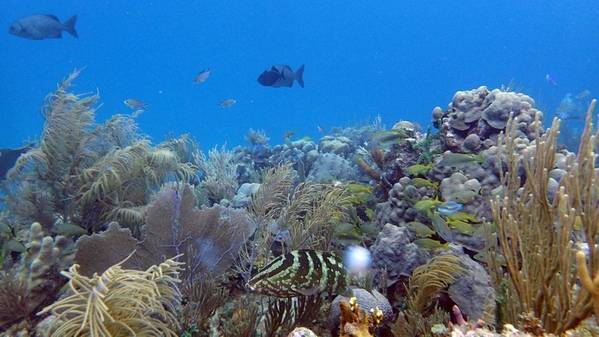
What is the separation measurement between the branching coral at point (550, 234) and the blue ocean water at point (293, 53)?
10084 centimetres

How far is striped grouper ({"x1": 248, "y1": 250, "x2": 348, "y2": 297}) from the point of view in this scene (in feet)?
10.3

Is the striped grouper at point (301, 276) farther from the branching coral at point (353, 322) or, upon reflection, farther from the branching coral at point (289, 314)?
the branching coral at point (353, 322)

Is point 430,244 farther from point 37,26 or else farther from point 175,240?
point 37,26

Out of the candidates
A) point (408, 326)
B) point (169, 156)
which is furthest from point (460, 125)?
point (169, 156)

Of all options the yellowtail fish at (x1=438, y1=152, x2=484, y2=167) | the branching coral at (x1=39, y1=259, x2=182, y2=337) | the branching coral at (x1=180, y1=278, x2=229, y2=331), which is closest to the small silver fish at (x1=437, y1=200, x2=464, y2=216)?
the yellowtail fish at (x1=438, y1=152, x2=484, y2=167)

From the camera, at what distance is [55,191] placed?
5.58m

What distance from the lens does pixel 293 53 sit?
15038cm

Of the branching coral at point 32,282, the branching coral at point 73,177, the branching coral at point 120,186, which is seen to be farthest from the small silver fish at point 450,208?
the branching coral at point 32,282

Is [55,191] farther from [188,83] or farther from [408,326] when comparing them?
[188,83]

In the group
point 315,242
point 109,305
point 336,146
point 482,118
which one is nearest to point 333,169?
point 336,146

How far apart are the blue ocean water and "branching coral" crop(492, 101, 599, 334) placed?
10084 centimetres

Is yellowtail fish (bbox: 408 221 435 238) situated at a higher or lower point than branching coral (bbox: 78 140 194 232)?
lower

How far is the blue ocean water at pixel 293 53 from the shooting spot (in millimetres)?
119688

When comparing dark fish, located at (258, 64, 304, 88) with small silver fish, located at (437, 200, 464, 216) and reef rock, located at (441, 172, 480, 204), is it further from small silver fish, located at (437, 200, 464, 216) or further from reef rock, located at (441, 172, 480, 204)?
small silver fish, located at (437, 200, 464, 216)
